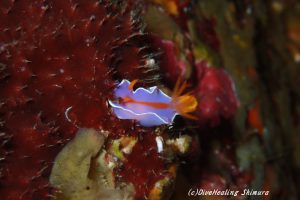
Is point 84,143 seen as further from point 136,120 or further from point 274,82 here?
point 274,82

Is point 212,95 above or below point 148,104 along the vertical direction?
below

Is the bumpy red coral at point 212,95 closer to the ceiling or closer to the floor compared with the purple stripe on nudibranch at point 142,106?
closer to the floor

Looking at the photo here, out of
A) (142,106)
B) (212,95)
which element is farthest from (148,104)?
(212,95)

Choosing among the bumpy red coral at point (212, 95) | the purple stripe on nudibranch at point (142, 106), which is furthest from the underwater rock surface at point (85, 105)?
the bumpy red coral at point (212, 95)

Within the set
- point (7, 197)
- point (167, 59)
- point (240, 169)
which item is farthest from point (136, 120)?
point (240, 169)

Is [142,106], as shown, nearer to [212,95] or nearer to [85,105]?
[85,105]

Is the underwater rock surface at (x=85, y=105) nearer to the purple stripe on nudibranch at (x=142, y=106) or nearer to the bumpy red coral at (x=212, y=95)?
the purple stripe on nudibranch at (x=142, y=106)

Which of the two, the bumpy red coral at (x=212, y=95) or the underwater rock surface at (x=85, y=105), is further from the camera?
the bumpy red coral at (x=212, y=95)
